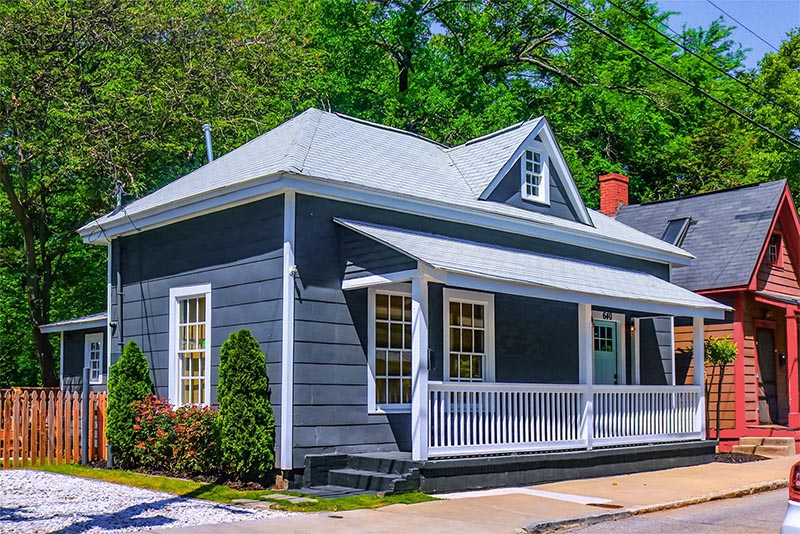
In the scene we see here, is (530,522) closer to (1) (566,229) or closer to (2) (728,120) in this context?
(1) (566,229)

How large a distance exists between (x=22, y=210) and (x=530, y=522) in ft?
70.7

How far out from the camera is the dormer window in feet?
58.7

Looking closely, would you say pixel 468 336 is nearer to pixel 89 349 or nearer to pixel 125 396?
pixel 125 396

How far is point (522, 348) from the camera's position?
16.8 metres

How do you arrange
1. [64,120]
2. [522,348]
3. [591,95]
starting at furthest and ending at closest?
[591,95], [64,120], [522,348]

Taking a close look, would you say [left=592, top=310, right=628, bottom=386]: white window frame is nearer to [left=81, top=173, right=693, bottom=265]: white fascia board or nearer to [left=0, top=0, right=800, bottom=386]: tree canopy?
[left=81, top=173, right=693, bottom=265]: white fascia board

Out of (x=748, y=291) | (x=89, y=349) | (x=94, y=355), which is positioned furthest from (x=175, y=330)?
(x=748, y=291)

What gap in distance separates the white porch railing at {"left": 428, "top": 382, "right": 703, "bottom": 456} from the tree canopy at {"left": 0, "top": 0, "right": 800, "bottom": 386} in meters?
9.08

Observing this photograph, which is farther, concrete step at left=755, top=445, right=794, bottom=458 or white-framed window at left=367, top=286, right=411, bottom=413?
concrete step at left=755, top=445, right=794, bottom=458

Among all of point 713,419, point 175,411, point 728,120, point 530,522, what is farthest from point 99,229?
point 728,120

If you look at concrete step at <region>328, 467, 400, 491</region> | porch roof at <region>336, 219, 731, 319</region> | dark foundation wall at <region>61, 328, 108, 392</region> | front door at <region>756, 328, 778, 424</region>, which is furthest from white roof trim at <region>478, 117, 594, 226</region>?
dark foundation wall at <region>61, 328, 108, 392</region>

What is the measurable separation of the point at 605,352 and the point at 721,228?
5809 mm

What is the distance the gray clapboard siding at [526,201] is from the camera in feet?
56.2

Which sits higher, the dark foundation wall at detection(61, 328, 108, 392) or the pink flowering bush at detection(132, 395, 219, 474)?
the dark foundation wall at detection(61, 328, 108, 392)
